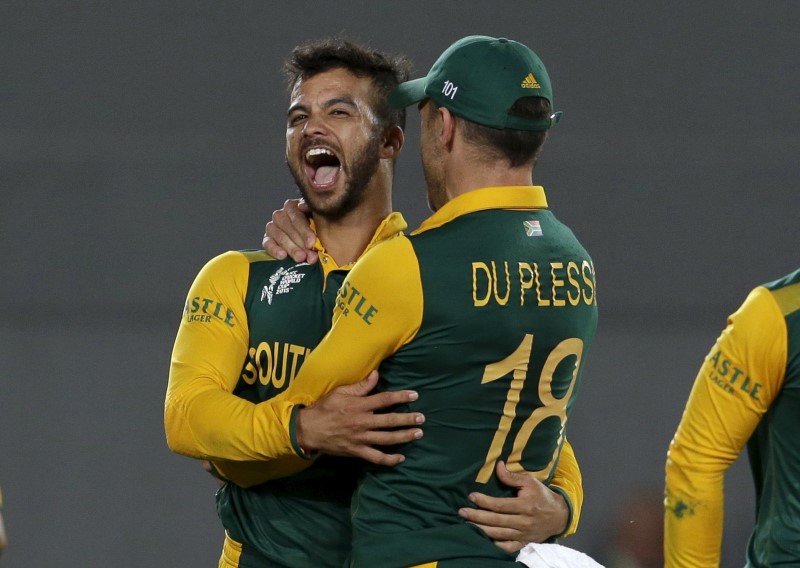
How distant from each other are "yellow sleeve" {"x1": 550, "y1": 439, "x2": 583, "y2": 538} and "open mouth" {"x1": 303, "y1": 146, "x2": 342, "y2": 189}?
0.77 m

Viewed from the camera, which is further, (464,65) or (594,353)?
(594,353)

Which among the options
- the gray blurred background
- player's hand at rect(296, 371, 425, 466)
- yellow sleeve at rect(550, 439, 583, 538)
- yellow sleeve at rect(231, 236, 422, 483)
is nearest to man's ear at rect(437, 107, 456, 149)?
yellow sleeve at rect(231, 236, 422, 483)

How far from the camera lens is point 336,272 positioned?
8.53 ft

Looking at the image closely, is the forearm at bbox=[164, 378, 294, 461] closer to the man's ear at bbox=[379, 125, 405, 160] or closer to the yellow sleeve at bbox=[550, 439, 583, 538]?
the yellow sleeve at bbox=[550, 439, 583, 538]

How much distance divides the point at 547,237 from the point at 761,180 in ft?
13.3

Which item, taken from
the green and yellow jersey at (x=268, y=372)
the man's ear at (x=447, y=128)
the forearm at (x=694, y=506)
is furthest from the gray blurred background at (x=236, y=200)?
the man's ear at (x=447, y=128)

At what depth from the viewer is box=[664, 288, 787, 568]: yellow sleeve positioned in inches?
81.8

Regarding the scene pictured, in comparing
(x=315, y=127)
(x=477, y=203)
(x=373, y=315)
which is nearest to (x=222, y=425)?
(x=373, y=315)

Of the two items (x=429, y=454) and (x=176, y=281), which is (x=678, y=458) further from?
(x=176, y=281)

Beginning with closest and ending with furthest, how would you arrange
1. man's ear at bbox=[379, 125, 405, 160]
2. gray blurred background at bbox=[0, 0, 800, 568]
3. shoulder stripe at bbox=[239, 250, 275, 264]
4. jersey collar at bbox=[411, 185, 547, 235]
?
jersey collar at bbox=[411, 185, 547, 235] → shoulder stripe at bbox=[239, 250, 275, 264] → man's ear at bbox=[379, 125, 405, 160] → gray blurred background at bbox=[0, 0, 800, 568]

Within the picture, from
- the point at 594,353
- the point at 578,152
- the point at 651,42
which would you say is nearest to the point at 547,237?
the point at 594,353

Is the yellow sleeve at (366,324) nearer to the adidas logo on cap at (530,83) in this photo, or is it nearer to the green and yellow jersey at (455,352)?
the green and yellow jersey at (455,352)

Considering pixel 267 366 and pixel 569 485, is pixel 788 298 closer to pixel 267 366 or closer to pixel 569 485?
pixel 569 485

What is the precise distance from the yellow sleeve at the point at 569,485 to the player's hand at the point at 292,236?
0.68 metres
